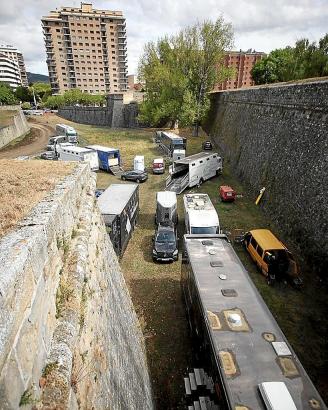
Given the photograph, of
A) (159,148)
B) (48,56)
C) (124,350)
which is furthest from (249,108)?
(48,56)

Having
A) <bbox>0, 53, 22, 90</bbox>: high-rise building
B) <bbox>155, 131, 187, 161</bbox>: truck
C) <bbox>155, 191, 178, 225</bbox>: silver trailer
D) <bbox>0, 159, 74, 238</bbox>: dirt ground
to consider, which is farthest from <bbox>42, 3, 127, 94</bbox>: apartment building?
<bbox>0, 159, 74, 238</bbox>: dirt ground

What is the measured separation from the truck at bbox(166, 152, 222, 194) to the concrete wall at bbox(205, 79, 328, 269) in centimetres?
287

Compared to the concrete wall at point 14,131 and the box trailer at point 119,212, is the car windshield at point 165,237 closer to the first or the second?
the box trailer at point 119,212

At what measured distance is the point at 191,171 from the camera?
24.9 meters

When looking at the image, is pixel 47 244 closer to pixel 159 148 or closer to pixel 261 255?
pixel 261 255

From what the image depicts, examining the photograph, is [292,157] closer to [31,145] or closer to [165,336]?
[165,336]

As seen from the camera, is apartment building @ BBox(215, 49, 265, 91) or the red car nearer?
the red car

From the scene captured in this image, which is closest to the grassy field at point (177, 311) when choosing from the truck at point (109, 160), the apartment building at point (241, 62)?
the truck at point (109, 160)

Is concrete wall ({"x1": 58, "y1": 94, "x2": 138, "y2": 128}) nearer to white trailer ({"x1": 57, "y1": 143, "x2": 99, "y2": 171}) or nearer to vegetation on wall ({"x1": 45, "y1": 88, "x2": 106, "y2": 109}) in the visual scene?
vegetation on wall ({"x1": 45, "y1": 88, "x2": 106, "y2": 109})

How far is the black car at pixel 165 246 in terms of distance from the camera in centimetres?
1515

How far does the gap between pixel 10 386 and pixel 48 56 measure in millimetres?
122638

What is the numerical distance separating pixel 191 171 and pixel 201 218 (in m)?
9.93

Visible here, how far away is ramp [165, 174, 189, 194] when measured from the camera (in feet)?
81.9

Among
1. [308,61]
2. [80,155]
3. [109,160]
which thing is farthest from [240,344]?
[308,61]
